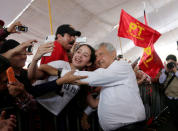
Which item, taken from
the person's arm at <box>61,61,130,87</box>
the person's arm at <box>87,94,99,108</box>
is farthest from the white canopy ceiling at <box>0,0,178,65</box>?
the person's arm at <box>61,61,130,87</box>

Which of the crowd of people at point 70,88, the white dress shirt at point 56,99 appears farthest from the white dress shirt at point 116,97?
the white dress shirt at point 56,99

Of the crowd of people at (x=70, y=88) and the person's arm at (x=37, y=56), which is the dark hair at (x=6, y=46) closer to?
the crowd of people at (x=70, y=88)

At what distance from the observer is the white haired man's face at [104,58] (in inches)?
62.8

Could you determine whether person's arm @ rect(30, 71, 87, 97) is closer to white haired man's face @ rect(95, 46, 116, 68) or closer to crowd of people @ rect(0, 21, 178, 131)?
crowd of people @ rect(0, 21, 178, 131)

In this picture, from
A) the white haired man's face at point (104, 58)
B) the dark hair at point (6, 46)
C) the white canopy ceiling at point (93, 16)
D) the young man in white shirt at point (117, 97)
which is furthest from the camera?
the white canopy ceiling at point (93, 16)

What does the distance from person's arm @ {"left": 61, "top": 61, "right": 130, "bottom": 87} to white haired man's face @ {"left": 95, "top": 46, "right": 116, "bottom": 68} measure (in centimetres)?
18

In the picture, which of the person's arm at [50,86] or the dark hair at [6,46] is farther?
the dark hair at [6,46]

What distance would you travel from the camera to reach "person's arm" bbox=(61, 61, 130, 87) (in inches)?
51.5

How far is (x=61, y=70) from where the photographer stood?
1.33 m

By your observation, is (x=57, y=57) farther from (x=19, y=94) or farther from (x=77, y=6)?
(x=77, y=6)

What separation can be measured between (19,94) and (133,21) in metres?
2.47

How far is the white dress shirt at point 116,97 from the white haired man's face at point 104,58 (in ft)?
0.57

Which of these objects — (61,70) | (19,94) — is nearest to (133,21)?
(61,70)

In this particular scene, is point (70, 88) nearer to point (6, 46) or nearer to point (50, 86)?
point (50, 86)
